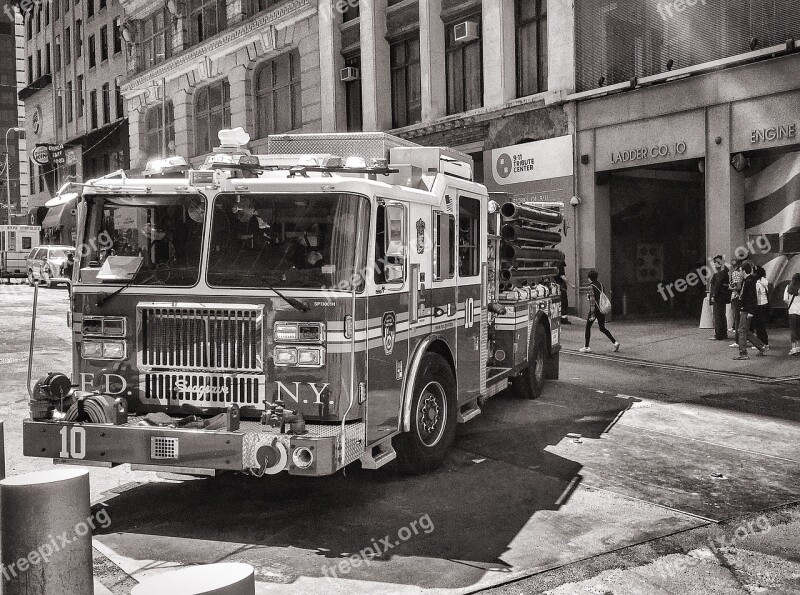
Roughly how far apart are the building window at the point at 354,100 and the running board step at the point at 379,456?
22.7 m

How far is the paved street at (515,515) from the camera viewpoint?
5.38 metres

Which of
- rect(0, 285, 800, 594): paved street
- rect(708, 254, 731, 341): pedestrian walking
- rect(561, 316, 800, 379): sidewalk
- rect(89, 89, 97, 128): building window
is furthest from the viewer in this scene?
rect(89, 89, 97, 128): building window

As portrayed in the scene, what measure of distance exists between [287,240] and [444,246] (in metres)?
1.98

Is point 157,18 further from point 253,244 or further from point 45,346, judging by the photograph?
point 253,244

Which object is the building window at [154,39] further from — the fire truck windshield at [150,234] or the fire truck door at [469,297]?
the fire truck windshield at [150,234]

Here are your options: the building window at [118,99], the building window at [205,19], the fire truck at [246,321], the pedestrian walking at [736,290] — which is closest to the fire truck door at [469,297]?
the fire truck at [246,321]

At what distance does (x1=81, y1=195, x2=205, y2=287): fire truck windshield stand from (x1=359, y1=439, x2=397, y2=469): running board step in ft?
6.31

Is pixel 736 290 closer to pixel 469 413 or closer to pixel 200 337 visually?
pixel 469 413

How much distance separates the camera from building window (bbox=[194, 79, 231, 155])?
34.8m

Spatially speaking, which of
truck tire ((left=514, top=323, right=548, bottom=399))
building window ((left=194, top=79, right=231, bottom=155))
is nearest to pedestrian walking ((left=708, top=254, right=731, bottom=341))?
truck tire ((left=514, top=323, right=548, bottom=399))

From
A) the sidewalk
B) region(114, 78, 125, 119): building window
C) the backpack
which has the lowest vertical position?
the sidewalk

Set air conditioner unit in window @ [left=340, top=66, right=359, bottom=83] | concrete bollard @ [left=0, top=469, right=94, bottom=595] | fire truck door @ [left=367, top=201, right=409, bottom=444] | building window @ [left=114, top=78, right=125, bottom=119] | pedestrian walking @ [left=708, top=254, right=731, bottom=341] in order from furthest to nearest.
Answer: building window @ [left=114, top=78, right=125, bottom=119] → air conditioner unit in window @ [left=340, top=66, right=359, bottom=83] → pedestrian walking @ [left=708, top=254, right=731, bottom=341] → fire truck door @ [left=367, top=201, right=409, bottom=444] → concrete bollard @ [left=0, top=469, right=94, bottom=595]

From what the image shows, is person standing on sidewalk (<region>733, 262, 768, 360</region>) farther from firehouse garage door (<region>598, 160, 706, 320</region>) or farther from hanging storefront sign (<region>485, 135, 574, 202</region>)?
hanging storefront sign (<region>485, 135, 574, 202</region>)

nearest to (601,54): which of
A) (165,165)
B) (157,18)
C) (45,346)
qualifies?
(45,346)
